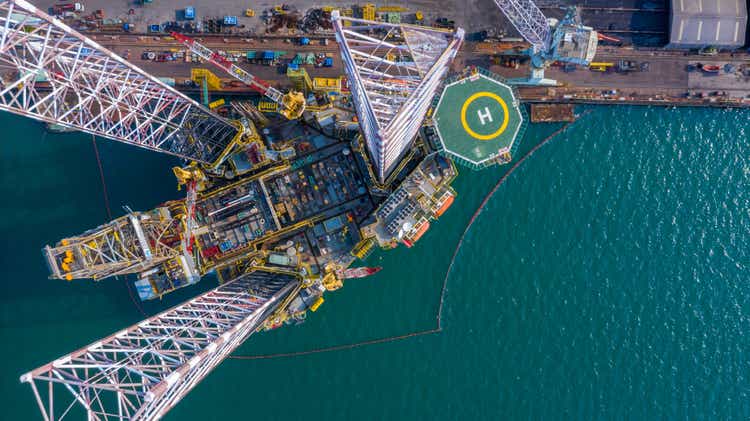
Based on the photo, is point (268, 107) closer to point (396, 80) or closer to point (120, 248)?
point (396, 80)

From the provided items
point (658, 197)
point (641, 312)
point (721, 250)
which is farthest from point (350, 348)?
point (721, 250)

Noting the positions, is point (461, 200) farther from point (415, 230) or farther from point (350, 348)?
point (350, 348)

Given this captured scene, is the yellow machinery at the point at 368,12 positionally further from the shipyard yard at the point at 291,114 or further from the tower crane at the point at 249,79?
the tower crane at the point at 249,79

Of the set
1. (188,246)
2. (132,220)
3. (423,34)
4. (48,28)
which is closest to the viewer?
(48,28)

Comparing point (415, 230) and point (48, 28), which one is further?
point (415, 230)

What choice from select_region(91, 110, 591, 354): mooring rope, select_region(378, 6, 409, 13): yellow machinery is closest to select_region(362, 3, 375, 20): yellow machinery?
select_region(378, 6, 409, 13): yellow machinery

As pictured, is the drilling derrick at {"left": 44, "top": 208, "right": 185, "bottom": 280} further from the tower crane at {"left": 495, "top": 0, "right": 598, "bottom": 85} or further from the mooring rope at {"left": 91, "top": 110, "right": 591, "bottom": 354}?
the tower crane at {"left": 495, "top": 0, "right": 598, "bottom": 85}
